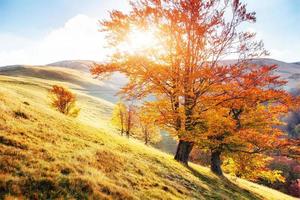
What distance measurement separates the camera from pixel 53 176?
9992 millimetres

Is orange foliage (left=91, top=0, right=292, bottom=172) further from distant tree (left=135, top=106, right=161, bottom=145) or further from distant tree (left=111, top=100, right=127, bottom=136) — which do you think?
distant tree (left=111, top=100, right=127, bottom=136)


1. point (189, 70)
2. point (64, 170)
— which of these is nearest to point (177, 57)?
point (189, 70)

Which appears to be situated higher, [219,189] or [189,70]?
[189,70]

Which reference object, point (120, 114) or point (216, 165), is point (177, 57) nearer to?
point (216, 165)

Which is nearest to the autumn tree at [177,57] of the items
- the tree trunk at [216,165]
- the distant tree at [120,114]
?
the tree trunk at [216,165]

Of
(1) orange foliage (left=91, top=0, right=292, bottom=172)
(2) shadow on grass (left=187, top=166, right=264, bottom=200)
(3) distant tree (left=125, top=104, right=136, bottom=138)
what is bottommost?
(2) shadow on grass (left=187, top=166, right=264, bottom=200)

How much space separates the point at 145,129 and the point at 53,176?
5797 centimetres

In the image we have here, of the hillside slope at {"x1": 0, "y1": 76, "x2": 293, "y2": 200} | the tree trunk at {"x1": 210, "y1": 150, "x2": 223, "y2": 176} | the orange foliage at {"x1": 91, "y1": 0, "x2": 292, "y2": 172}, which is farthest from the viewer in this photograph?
the tree trunk at {"x1": 210, "y1": 150, "x2": 223, "y2": 176}

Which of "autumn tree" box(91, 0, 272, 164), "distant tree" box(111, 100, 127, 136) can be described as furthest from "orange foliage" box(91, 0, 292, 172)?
"distant tree" box(111, 100, 127, 136)

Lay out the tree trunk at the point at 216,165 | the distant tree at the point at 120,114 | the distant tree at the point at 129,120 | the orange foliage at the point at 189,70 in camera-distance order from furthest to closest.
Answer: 1. the distant tree at the point at 129,120
2. the distant tree at the point at 120,114
3. the tree trunk at the point at 216,165
4. the orange foliage at the point at 189,70

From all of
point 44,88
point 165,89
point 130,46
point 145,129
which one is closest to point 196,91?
point 165,89

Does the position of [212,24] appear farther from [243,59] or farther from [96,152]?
[96,152]

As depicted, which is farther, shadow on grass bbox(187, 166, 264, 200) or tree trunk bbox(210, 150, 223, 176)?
tree trunk bbox(210, 150, 223, 176)

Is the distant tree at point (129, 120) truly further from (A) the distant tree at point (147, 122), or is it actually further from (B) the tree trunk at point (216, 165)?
(B) the tree trunk at point (216, 165)
